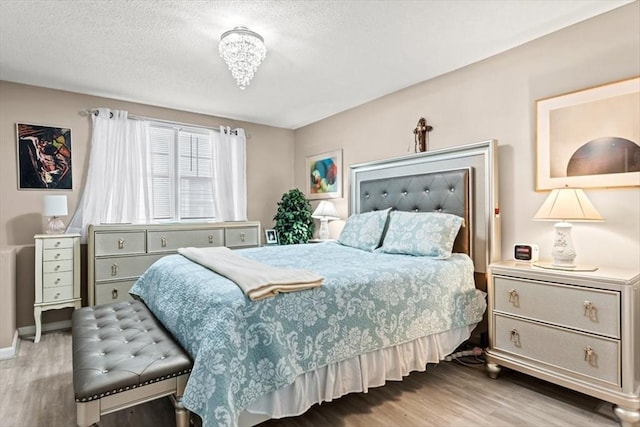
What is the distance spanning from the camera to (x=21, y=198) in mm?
3336

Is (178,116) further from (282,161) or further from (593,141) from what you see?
(593,141)

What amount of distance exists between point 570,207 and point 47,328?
15.1 ft

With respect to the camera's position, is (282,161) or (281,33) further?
(282,161)

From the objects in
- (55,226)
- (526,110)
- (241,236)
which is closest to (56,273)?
(55,226)

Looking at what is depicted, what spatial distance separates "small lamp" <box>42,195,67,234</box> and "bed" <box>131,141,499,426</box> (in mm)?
1322

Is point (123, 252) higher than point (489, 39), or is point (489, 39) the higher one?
point (489, 39)

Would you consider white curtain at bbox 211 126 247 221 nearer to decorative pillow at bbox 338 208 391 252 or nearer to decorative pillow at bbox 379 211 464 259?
decorative pillow at bbox 338 208 391 252

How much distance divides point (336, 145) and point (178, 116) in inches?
78.4

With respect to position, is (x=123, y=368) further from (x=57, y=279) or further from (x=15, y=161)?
(x=15, y=161)

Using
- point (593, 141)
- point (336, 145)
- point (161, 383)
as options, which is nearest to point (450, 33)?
point (593, 141)

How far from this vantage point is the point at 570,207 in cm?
210

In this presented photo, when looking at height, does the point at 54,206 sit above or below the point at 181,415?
above

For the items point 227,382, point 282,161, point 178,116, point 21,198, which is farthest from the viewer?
point 282,161

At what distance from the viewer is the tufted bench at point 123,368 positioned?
4.38 ft
